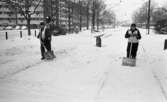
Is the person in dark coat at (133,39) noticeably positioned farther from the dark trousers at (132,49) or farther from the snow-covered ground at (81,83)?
the snow-covered ground at (81,83)

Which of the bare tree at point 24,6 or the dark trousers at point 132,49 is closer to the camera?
the dark trousers at point 132,49

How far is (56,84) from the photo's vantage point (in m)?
6.93

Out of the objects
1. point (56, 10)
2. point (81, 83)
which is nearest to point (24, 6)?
point (56, 10)

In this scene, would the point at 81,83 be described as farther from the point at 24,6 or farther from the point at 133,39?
the point at 24,6

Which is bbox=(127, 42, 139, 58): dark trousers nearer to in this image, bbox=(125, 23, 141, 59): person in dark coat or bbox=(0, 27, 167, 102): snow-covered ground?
bbox=(125, 23, 141, 59): person in dark coat

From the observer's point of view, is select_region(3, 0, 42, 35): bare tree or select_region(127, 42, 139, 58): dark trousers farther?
select_region(3, 0, 42, 35): bare tree

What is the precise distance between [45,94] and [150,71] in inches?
198

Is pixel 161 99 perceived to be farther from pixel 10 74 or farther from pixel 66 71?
pixel 10 74

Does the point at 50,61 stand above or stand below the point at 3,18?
below

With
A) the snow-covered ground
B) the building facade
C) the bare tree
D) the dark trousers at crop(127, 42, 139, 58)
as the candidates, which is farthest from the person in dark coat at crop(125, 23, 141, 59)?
the building facade

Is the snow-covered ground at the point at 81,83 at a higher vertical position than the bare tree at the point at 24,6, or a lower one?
lower

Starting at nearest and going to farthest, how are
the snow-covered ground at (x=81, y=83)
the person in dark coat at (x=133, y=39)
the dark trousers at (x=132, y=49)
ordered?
the snow-covered ground at (x=81, y=83) < the person in dark coat at (x=133, y=39) < the dark trousers at (x=132, y=49)

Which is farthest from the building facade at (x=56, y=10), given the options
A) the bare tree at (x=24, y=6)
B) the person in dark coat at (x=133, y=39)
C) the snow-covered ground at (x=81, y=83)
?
the snow-covered ground at (x=81, y=83)

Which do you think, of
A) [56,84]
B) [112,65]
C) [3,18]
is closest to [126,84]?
[56,84]
